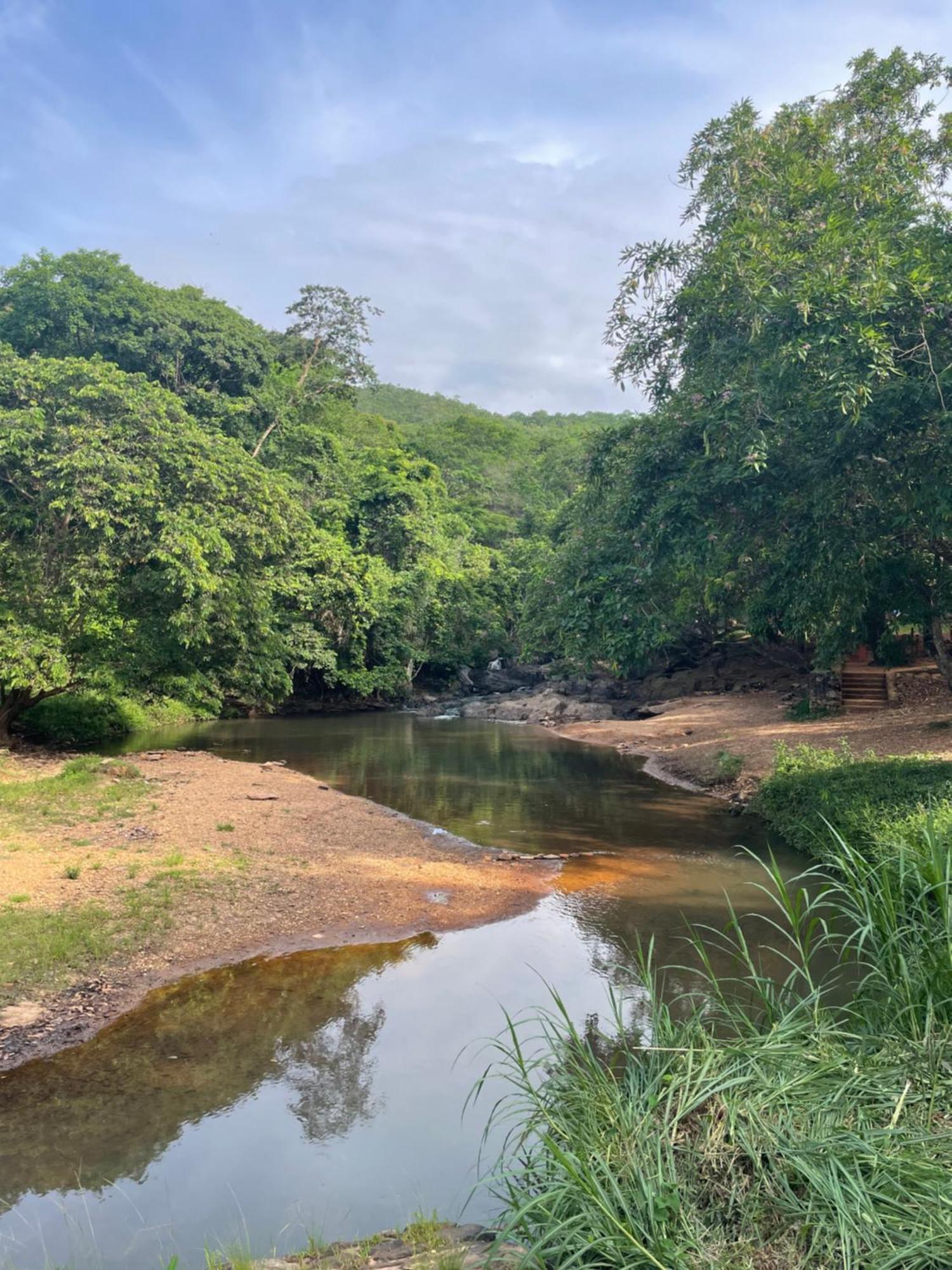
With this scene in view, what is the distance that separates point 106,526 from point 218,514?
326 cm

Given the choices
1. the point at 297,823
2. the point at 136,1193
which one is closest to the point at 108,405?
the point at 297,823

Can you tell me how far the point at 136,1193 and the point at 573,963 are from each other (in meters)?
4.57

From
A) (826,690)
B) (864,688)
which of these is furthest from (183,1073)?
(864,688)

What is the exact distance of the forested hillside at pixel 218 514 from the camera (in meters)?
17.2

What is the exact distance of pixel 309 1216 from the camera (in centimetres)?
447

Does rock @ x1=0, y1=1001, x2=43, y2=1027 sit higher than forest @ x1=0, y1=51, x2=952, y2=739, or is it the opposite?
forest @ x1=0, y1=51, x2=952, y2=739

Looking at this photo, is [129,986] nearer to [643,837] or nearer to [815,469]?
[643,837]

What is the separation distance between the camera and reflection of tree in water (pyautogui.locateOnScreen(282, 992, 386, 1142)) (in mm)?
5480

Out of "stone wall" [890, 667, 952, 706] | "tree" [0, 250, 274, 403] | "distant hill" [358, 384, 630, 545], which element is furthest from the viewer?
"distant hill" [358, 384, 630, 545]

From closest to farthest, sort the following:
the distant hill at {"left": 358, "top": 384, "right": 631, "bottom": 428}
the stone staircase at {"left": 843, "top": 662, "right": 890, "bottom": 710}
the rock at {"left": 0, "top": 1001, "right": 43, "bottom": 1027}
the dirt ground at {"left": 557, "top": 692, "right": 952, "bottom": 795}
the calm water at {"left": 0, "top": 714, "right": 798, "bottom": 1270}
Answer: the calm water at {"left": 0, "top": 714, "right": 798, "bottom": 1270} → the rock at {"left": 0, "top": 1001, "right": 43, "bottom": 1027} → the dirt ground at {"left": 557, "top": 692, "right": 952, "bottom": 795} → the stone staircase at {"left": 843, "top": 662, "right": 890, "bottom": 710} → the distant hill at {"left": 358, "top": 384, "right": 631, "bottom": 428}

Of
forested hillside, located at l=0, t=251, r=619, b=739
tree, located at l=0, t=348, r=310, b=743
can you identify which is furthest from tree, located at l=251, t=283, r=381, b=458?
tree, located at l=0, t=348, r=310, b=743

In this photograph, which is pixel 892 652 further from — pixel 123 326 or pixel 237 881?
pixel 123 326

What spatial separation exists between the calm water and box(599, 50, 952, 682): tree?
4.86m

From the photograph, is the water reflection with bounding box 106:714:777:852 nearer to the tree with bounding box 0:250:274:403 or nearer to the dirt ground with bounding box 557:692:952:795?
the dirt ground with bounding box 557:692:952:795
